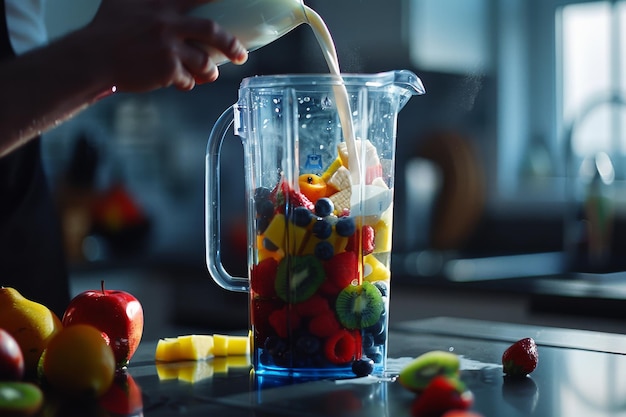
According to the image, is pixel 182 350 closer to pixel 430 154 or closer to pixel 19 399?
pixel 19 399

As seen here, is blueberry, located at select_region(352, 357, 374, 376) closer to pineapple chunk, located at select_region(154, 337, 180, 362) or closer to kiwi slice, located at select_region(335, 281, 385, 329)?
kiwi slice, located at select_region(335, 281, 385, 329)

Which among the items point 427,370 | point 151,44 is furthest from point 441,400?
point 151,44

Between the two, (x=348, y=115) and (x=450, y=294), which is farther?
(x=450, y=294)

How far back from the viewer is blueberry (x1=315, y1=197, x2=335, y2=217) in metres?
0.96

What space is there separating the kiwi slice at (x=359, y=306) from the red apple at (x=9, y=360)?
0.30 m

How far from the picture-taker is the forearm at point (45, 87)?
97 centimetres

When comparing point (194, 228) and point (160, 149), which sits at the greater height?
point (160, 149)

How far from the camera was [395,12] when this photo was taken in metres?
3.55

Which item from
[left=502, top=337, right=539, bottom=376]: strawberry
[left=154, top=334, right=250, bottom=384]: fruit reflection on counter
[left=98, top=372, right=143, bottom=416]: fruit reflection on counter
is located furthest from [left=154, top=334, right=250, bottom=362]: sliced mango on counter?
[left=502, top=337, right=539, bottom=376]: strawberry

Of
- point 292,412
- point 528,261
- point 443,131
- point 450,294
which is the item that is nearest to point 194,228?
point 443,131

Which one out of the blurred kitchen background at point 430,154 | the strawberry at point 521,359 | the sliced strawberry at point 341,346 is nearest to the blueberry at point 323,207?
the sliced strawberry at point 341,346

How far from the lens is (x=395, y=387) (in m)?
0.91

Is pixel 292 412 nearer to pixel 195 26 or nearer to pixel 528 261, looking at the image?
pixel 195 26

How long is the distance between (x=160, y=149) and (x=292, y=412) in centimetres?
302
